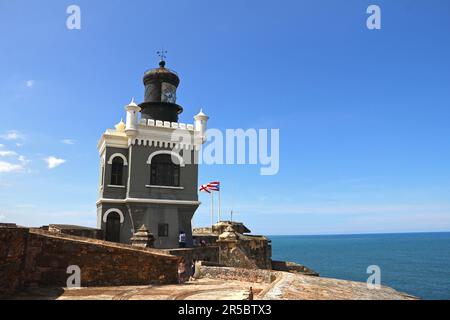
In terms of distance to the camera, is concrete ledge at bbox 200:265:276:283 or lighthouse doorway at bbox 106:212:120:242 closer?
concrete ledge at bbox 200:265:276:283

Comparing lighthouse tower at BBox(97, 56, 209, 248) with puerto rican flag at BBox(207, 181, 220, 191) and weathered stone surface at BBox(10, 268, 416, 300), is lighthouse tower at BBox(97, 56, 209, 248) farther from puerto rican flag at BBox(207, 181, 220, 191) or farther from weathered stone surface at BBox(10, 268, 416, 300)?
weathered stone surface at BBox(10, 268, 416, 300)

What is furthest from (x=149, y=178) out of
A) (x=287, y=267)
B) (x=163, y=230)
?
(x=287, y=267)

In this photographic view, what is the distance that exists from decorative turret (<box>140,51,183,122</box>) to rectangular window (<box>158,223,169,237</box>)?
772cm

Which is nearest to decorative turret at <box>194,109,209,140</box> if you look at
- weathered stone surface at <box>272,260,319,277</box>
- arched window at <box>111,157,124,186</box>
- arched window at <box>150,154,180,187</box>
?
arched window at <box>150,154,180,187</box>

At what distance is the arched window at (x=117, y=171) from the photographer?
23359 millimetres

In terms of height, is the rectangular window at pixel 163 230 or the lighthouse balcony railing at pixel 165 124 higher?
the lighthouse balcony railing at pixel 165 124

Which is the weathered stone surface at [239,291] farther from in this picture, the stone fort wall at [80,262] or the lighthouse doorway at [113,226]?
the lighthouse doorway at [113,226]

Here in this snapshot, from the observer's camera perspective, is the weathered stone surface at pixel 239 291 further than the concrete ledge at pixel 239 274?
No

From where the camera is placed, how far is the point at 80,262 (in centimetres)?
1044

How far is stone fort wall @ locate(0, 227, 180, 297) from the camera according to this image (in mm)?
9258

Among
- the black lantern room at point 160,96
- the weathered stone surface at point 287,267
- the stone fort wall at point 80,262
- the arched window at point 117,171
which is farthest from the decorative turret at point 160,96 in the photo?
the stone fort wall at point 80,262
